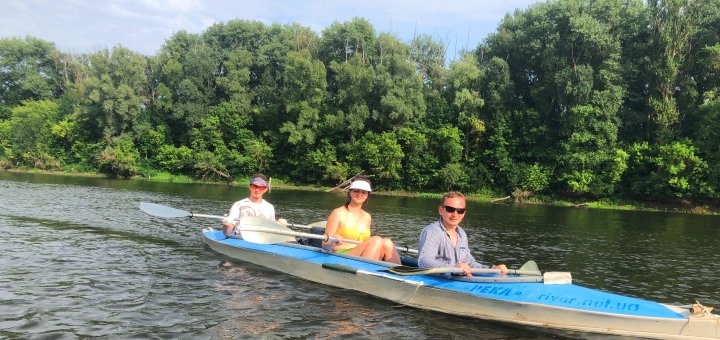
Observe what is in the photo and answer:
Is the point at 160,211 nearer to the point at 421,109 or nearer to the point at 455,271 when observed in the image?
the point at 455,271

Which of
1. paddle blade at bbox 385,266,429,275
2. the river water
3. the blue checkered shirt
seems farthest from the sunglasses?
the river water

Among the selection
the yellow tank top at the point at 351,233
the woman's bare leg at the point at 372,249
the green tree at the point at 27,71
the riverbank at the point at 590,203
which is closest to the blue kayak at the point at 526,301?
the woman's bare leg at the point at 372,249

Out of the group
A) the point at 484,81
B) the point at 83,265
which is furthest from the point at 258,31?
the point at 83,265

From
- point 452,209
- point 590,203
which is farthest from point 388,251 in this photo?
point 590,203

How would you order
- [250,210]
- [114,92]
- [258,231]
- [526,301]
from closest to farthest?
[526,301] < [258,231] < [250,210] < [114,92]

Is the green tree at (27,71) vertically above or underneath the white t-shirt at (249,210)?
above

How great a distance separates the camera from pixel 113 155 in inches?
2004

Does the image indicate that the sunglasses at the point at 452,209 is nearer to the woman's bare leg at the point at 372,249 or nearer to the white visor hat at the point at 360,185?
the white visor hat at the point at 360,185

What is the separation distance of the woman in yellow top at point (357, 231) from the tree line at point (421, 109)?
3242 centimetres

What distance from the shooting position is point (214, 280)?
381 inches

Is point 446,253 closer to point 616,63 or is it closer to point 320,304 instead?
point 320,304

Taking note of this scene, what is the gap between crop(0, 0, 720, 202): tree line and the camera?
124 ft

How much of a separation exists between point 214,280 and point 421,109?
1486 inches

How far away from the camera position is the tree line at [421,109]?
37.9m
